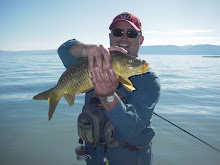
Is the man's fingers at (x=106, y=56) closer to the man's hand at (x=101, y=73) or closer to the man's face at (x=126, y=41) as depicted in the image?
the man's hand at (x=101, y=73)

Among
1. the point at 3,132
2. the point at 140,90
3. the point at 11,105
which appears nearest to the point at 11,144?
the point at 3,132

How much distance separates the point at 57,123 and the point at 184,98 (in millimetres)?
8044

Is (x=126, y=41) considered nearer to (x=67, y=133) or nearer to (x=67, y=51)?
(x=67, y=51)

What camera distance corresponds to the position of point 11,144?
581cm

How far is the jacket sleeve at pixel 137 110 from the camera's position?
7.00ft

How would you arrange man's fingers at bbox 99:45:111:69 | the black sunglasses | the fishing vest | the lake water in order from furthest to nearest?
the lake water → the black sunglasses → the fishing vest → man's fingers at bbox 99:45:111:69

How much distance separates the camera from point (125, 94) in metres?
2.87

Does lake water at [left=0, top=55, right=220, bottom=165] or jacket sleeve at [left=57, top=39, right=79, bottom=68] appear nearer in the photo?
jacket sleeve at [left=57, top=39, right=79, bottom=68]

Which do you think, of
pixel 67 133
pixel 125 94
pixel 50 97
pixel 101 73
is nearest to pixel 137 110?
pixel 125 94

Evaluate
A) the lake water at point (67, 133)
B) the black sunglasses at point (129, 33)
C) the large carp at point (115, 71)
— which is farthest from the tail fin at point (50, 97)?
the lake water at point (67, 133)

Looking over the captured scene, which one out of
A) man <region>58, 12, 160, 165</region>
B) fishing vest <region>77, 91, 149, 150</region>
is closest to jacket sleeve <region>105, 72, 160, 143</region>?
man <region>58, 12, 160, 165</region>

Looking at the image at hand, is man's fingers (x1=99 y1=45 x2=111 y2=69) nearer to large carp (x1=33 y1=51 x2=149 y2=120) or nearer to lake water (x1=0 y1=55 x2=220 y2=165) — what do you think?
large carp (x1=33 y1=51 x2=149 y2=120)

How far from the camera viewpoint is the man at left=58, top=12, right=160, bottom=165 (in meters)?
2.16

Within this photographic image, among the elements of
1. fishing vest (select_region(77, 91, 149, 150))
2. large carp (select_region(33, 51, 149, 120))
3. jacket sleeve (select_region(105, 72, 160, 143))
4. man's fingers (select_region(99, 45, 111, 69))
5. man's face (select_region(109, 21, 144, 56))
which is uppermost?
man's face (select_region(109, 21, 144, 56))
